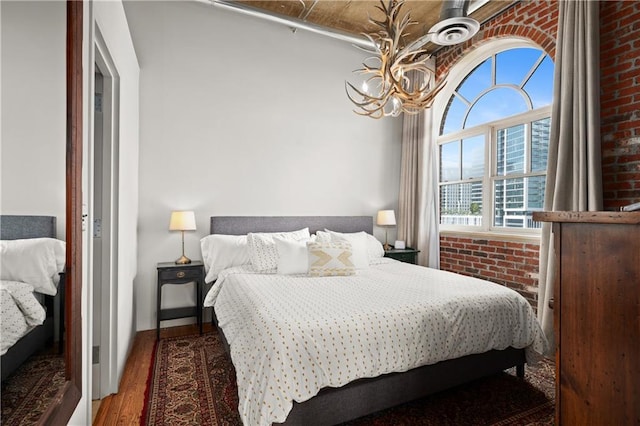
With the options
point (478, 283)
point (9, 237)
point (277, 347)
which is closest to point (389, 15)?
point (478, 283)

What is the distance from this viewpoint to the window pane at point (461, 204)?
3.92 m

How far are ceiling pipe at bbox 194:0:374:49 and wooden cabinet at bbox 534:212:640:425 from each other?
2729mm

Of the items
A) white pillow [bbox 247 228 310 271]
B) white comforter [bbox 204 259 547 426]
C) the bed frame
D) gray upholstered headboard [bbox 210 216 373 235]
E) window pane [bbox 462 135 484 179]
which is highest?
window pane [bbox 462 135 484 179]

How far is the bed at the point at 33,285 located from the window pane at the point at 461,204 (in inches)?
154

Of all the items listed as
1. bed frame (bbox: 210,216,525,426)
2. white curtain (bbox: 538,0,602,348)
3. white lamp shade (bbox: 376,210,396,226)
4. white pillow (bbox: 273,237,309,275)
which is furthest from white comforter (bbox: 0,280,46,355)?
white lamp shade (bbox: 376,210,396,226)

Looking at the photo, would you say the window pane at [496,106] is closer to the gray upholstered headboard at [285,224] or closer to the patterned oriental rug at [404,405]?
the gray upholstered headboard at [285,224]

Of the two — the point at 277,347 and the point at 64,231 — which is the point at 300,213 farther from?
the point at 64,231

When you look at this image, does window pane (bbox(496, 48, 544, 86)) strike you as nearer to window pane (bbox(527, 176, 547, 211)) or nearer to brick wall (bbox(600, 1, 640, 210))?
brick wall (bbox(600, 1, 640, 210))

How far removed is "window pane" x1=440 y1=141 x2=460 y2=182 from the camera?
13.8 feet

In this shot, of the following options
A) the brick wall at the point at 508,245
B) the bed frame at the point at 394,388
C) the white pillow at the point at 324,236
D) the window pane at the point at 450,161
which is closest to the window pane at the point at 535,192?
the brick wall at the point at 508,245

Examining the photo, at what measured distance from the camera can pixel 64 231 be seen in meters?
1.15

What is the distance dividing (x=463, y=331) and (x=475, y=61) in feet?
11.0

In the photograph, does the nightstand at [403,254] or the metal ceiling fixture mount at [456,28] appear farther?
the nightstand at [403,254]

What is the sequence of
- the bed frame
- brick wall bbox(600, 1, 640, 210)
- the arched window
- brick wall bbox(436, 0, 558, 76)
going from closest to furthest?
the bed frame, brick wall bbox(600, 1, 640, 210), brick wall bbox(436, 0, 558, 76), the arched window
